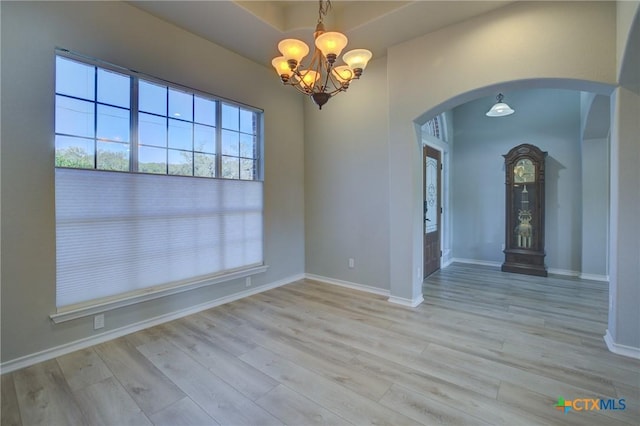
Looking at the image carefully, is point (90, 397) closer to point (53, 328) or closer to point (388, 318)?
point (53, 328)

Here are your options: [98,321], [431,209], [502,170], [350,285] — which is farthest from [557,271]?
[98,321]

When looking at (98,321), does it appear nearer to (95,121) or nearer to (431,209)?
(95,121)

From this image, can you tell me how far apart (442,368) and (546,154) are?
188 inches

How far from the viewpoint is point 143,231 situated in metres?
2.99

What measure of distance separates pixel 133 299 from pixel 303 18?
3.65 metres

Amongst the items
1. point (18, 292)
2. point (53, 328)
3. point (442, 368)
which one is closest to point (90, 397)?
point (53, 328)

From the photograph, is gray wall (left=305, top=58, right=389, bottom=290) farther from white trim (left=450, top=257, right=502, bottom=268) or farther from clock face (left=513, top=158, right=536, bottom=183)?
clock face (left=513, top=158, right=536, bottom=183)

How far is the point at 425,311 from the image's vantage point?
132 inches

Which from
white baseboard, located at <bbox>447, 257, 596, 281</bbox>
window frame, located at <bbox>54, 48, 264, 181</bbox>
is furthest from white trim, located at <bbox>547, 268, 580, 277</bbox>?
window frame, located at <bbox>54, 48, 264, 181</bbox>

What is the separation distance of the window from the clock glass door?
2.97 meters

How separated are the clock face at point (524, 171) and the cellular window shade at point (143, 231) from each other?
4.83 meters

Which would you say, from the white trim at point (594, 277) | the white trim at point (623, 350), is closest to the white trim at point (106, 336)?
the white trim at point (623, 350)

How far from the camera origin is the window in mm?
2555

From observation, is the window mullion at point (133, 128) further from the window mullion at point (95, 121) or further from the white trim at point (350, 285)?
the white trim at point (350, 285)
